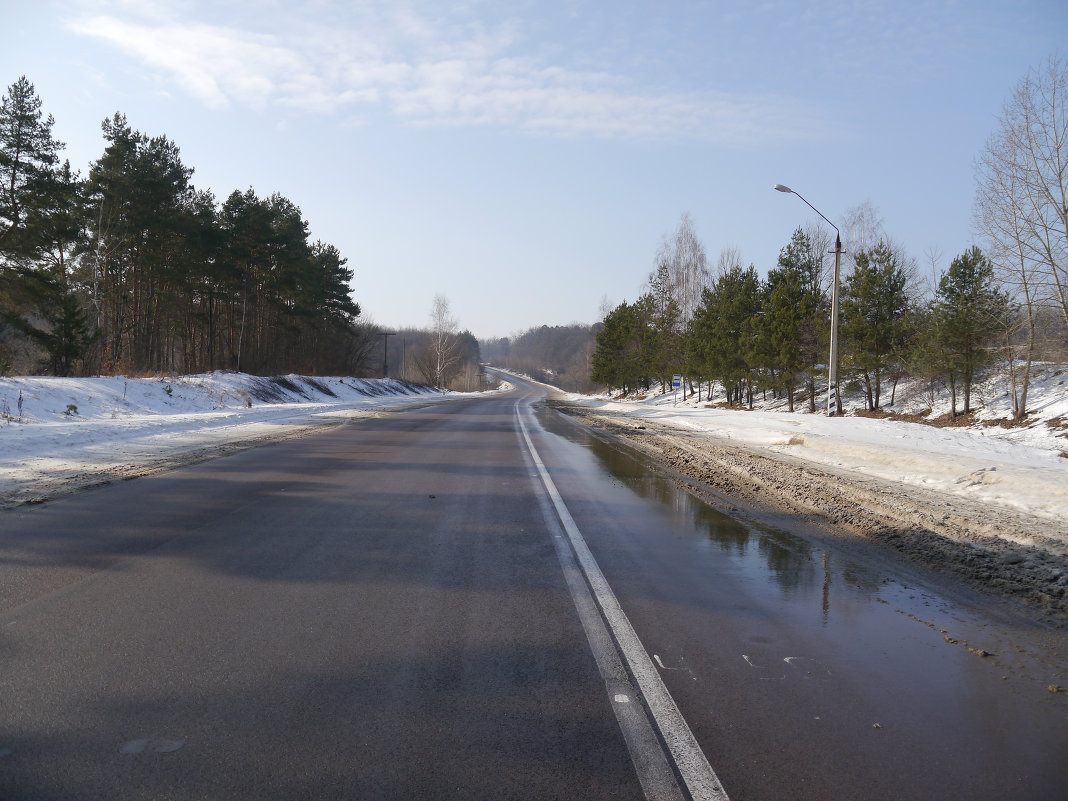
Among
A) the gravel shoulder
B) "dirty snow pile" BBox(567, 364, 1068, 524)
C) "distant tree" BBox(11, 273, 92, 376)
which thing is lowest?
the gravel shoulder

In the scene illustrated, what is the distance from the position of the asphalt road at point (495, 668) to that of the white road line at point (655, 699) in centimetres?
2

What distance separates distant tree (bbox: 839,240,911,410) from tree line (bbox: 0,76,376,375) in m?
36.5

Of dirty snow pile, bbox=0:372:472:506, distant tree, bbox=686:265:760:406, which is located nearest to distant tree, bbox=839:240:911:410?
distant tree, bbox=686:265:760:406

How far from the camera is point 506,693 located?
11.6ft

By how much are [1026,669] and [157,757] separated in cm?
482

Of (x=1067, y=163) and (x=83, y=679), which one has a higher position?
(x=1067, y=163)

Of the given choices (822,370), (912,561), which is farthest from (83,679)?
(822,370)

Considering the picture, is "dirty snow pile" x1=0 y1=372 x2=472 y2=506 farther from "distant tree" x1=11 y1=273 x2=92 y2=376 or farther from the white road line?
the white road line

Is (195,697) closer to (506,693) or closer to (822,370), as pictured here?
(506,693)

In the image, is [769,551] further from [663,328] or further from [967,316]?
[663,328]

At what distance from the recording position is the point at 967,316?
95.1ft

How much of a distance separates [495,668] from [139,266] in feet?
148

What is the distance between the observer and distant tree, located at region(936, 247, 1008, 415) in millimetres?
28547

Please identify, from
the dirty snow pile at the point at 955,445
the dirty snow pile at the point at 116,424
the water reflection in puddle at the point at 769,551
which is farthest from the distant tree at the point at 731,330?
the water reflection in puddle at the point at 769,551
